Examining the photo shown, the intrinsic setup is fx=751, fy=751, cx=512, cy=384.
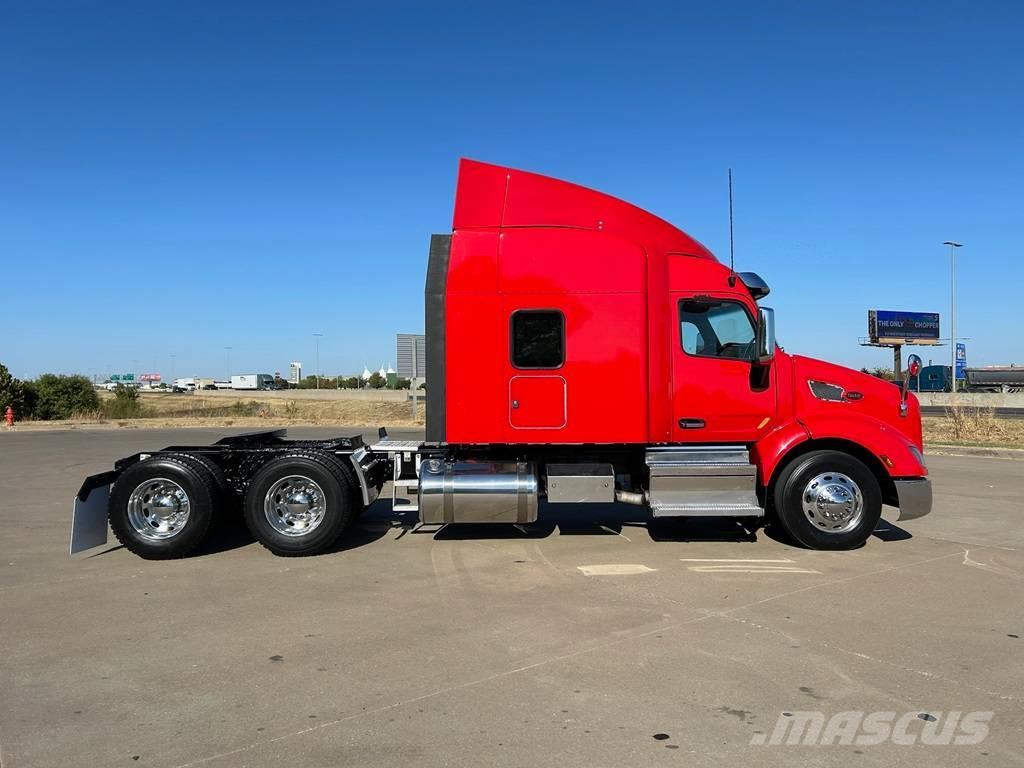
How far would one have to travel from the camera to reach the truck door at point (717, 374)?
772 cm

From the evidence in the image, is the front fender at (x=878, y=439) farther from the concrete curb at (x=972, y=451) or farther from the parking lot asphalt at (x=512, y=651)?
the concrete curb at (x=972, y=451)

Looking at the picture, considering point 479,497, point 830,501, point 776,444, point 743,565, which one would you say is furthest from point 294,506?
point 830,501

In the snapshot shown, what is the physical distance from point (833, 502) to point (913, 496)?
0.80m

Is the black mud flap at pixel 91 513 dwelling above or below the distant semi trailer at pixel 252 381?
below

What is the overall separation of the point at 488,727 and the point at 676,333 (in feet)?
16.1

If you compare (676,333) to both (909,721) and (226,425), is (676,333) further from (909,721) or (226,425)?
(226,425)

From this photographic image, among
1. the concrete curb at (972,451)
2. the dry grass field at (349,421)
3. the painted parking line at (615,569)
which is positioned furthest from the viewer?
the dry grass field at (349,421)

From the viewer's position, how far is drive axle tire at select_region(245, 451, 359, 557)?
7418mm

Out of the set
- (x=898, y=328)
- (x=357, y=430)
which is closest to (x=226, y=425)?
(x=357, y=430)

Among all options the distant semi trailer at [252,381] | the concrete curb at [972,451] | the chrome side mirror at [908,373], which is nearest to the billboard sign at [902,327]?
the concrete curb at [972,451]

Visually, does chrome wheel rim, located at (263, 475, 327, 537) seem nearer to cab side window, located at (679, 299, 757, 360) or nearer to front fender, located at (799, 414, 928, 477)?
cab side window, located at (679, 299, 757, 360)

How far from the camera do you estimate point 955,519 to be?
930 centimetres

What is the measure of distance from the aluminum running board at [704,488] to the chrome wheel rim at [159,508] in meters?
4.70

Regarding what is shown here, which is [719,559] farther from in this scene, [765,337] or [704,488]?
[765,337]
